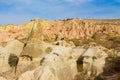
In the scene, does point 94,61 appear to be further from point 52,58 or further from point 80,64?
point 52,58

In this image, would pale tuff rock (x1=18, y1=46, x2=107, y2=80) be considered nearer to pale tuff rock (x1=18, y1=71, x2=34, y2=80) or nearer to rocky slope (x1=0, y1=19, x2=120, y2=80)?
rocky slope (x1=0, y1=19, x2=120, y2=80)

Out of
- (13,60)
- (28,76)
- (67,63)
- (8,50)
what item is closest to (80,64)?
(67,63)

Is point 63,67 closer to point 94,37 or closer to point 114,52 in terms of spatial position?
point 114,52

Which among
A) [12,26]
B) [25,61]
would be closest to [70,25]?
[12,26]

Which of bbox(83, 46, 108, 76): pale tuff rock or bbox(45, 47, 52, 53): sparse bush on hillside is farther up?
bbox(45, 47, 52, 53): sparse bush on hillside

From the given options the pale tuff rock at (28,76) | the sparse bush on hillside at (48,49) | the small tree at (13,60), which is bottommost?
the pale tuff rock at (28,76)

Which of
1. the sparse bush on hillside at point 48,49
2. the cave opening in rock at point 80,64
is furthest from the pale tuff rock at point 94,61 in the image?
the sparse bush on hillside at point 48,49

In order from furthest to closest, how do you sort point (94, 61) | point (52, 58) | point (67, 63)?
point (94, 61) < point (67, 63) < point (52, 58)

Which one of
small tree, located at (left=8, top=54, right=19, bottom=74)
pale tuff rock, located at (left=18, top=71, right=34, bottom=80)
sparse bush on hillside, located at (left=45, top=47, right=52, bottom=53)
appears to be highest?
sparse bush on hillside, located at (left=45, top=47, right=52, bottom=53)

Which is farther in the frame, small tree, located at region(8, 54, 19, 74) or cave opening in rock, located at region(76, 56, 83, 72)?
small tree, located at region(8, 54, 19, 74)

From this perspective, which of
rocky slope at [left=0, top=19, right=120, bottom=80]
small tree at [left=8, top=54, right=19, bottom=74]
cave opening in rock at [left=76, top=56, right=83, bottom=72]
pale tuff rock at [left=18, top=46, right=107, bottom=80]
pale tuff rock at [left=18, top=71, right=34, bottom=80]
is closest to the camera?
pale tuff rock at [left=18, top=71, right=34, bottom=80]

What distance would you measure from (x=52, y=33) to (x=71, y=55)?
30.9 m

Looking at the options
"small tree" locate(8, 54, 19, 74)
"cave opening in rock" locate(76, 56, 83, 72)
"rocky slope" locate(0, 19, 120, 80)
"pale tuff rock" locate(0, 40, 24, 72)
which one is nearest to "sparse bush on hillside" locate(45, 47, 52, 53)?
"rocky slope" locate(0, 19, 120, 80)

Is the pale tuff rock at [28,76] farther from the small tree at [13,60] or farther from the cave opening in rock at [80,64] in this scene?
the cave opening in rock at [80,64]
